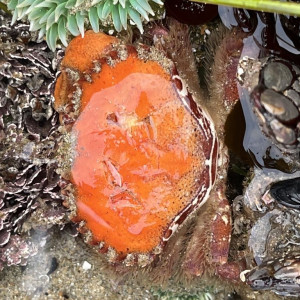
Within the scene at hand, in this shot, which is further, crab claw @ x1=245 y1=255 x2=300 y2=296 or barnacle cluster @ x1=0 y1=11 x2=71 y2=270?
barnacle cluster @ x1=0 y1=11 x2=71 y2=270

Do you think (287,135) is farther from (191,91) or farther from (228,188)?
(228,188)

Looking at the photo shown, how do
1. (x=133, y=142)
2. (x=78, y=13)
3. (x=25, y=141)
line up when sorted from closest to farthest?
(x=133, y=142) < (x=78, y=13) < (x=25, y=141)

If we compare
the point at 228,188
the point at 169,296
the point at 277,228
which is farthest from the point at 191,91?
the point at 169,296

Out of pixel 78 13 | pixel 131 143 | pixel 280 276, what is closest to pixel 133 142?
pixel 131 143

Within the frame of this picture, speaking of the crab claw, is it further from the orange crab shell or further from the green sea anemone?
the green sea anemone

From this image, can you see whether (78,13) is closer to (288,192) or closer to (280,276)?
(288,192)

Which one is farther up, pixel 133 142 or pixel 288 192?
pixel 133 142

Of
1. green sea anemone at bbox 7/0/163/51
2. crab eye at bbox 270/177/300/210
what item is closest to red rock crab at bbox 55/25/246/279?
green sea anemone at bbox 7/0/163/51
